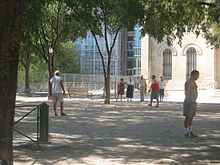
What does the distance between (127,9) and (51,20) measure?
49.7 ft

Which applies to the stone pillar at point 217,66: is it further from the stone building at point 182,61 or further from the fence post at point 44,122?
the fence post at point 44,122

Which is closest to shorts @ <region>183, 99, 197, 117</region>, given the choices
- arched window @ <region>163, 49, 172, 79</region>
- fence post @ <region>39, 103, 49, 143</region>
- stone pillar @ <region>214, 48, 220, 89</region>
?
fence post @ <region>39, 103, 49, 143</region>

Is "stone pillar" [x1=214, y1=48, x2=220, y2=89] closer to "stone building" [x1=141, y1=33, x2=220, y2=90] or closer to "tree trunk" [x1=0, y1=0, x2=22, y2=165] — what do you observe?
"stone building" [x1=141, y1=33, x2=220, y2=90]

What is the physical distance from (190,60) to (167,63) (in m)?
2.76

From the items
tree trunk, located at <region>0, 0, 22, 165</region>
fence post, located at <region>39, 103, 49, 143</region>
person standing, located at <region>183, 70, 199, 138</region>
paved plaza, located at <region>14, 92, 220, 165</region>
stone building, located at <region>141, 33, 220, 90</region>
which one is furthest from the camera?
stone building, located at <region>141, 33, 220, 90</region>

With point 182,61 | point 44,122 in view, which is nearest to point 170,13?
point 44,122

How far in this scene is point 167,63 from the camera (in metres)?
47.5

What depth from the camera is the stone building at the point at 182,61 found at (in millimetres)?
43500

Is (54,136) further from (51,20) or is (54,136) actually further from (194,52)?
(194,52)

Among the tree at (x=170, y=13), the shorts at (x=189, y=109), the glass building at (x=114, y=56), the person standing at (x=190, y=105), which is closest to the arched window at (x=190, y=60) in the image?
the tree at (x=170, y=13)

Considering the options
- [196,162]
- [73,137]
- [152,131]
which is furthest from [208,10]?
[196,162]

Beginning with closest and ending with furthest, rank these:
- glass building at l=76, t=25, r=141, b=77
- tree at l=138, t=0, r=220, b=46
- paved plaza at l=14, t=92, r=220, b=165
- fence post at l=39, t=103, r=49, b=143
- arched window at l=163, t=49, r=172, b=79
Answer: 1. paved plaza at l=14, t=92, r=220, b=165
2. fence post at l=39, t=103, r=49, b=143
3. tree at l=138, t=0, r=220, b=46
4. arched window at l=163, t=49, r=172, b=79
5. glass building at l=76, t=25, r=141, b=77

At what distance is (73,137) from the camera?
10891mm

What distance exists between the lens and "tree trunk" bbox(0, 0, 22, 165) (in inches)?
192
